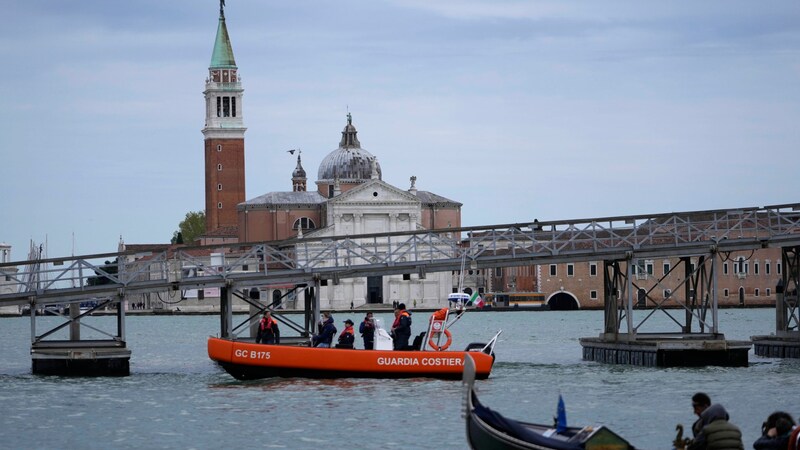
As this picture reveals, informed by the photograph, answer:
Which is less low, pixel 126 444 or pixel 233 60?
pixel 233 60

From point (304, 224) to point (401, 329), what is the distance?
10593 cm

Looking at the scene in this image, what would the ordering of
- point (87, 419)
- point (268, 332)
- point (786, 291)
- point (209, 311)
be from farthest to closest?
1. point (209, 311)
2. point (786, 291)
3. point (268, 332)
4. point (87, 419)

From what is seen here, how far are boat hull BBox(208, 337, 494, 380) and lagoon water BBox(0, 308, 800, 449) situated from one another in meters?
0.33

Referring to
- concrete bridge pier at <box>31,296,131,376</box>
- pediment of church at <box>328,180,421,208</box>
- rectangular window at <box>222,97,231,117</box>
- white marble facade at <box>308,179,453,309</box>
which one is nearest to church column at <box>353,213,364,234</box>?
white marble facade at <box>308,179,453,309</box>

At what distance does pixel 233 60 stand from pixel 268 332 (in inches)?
4547

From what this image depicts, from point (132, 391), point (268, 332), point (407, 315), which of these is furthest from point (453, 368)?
point (132, 391)

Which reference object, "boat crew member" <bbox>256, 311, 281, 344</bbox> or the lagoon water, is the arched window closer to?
the lagoon water

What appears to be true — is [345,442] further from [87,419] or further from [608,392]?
[608,392]

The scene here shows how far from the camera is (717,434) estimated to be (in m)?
20.4

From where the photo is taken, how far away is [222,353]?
40.1m

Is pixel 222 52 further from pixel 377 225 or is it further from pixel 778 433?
pixel 778 433

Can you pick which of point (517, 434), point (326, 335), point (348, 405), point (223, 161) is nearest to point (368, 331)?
point (326, 335)

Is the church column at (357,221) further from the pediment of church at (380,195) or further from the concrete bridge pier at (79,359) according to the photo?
the concrete bridge pier at (79,359)

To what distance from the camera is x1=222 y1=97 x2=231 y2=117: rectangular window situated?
15044cm
